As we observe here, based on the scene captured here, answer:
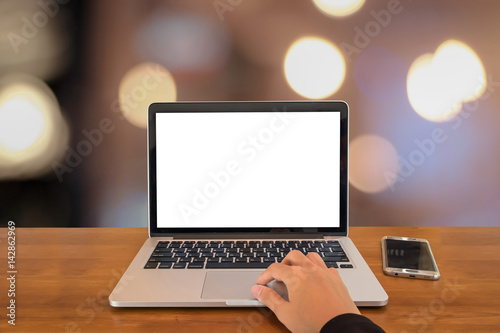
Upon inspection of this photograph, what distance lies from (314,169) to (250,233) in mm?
211

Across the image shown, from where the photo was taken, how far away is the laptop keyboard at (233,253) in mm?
715

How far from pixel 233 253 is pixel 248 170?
21 centimetres

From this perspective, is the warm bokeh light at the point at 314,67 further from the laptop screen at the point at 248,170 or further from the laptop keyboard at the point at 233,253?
the laptop keyboard at the point at 233,253

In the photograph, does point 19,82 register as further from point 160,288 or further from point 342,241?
point 342,241

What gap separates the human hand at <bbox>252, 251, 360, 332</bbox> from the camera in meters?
0.52

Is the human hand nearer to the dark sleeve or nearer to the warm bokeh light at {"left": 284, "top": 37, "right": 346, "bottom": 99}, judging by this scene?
the dark sleeve

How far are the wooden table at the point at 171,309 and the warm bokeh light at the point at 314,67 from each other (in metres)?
0.51

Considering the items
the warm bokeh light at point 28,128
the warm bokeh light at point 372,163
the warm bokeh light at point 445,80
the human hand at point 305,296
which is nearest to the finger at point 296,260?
the human hand at point 305,296

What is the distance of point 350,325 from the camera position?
48 cm

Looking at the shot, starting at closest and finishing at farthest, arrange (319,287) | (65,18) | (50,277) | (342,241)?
(319,287)
(50,277)
(342,241)
(65,18)

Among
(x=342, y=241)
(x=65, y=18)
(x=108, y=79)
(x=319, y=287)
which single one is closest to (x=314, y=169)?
(x=342, y=241)

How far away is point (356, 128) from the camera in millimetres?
1219

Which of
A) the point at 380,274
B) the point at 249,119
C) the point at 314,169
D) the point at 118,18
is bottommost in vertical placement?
the point at 380,274

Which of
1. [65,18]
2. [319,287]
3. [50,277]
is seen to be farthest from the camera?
[65,18]
